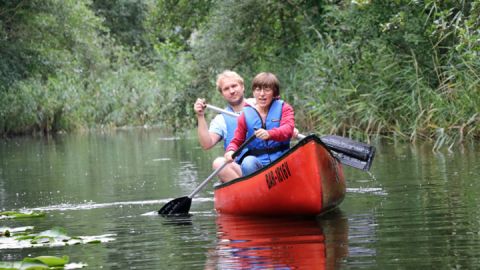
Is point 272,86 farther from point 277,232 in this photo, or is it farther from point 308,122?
point 308,122

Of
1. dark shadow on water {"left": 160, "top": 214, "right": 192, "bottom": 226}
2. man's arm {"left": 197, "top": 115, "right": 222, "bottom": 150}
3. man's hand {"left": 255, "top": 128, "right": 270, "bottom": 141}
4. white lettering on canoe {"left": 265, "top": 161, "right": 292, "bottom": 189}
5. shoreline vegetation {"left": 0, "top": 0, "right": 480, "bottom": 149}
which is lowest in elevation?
dark shadow on water {"left": 160, "top": 214, "right": 192, "bottom": 226}

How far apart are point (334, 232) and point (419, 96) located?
9.74 metres

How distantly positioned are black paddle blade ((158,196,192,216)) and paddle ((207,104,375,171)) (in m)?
1.34

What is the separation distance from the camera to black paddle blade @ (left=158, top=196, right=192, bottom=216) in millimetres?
9695

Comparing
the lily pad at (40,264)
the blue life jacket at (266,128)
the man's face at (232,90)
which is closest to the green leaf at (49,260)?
the lily pad at (40,264)

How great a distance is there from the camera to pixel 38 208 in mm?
10789

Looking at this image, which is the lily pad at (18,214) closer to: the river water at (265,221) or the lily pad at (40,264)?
the river water at (265,221)

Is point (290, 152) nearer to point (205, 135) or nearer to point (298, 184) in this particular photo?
point (298, 184)

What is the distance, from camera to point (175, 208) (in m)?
9.71

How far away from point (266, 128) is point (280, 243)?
220cm

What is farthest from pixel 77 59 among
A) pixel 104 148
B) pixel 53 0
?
pixel 104 148

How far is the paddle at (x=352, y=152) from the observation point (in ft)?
31.4

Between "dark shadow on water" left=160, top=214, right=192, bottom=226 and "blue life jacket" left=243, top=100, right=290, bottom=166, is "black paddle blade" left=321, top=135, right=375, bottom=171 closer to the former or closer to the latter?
"blue life jacket" left=243, top=100, right=290, bottom=166

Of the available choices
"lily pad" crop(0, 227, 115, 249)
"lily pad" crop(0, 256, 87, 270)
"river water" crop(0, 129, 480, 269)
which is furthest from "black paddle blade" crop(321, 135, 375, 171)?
"lily pad" crop(0, 256, 87, 270)
